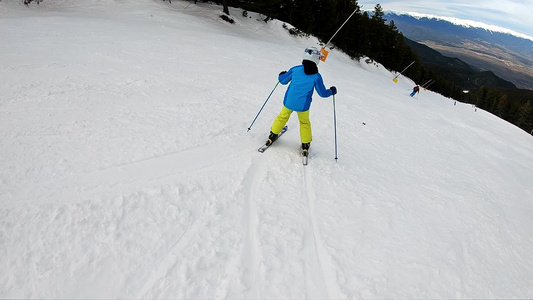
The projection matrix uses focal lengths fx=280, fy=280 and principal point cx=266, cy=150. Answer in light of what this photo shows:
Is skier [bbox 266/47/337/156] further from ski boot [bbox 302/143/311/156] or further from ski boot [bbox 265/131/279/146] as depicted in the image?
ski boot [bbox 265/131/279/146]

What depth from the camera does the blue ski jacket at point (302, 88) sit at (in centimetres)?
475

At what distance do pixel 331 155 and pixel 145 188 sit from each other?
3.47 meters

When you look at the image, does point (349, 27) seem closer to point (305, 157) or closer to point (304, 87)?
point (304, 87)

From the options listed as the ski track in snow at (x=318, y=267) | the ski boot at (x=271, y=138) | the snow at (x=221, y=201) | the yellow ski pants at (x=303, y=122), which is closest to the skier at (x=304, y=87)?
the yellow ski pants at (x=303, y=122)

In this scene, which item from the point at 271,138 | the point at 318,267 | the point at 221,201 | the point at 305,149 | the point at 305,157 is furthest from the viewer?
the point at 271,138

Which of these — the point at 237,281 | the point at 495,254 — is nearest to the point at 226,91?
the point at 237,281

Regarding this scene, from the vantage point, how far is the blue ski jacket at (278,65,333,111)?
4750 mm

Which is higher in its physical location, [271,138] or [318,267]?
[271,138]

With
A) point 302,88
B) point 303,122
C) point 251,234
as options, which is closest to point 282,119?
point 303,122

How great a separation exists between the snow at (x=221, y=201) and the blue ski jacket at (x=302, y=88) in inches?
36.1

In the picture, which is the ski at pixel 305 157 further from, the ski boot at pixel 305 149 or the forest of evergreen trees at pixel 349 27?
the forest of evergreen trees at pixel 349 27

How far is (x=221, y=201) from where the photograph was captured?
351 centimetres

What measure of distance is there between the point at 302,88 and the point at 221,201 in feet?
7.93

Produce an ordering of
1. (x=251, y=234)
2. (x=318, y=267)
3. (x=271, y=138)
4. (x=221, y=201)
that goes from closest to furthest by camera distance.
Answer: (x=318, y=267) → (x=251, y=234) → (x=221, y=201) → (x=271, y=138)
